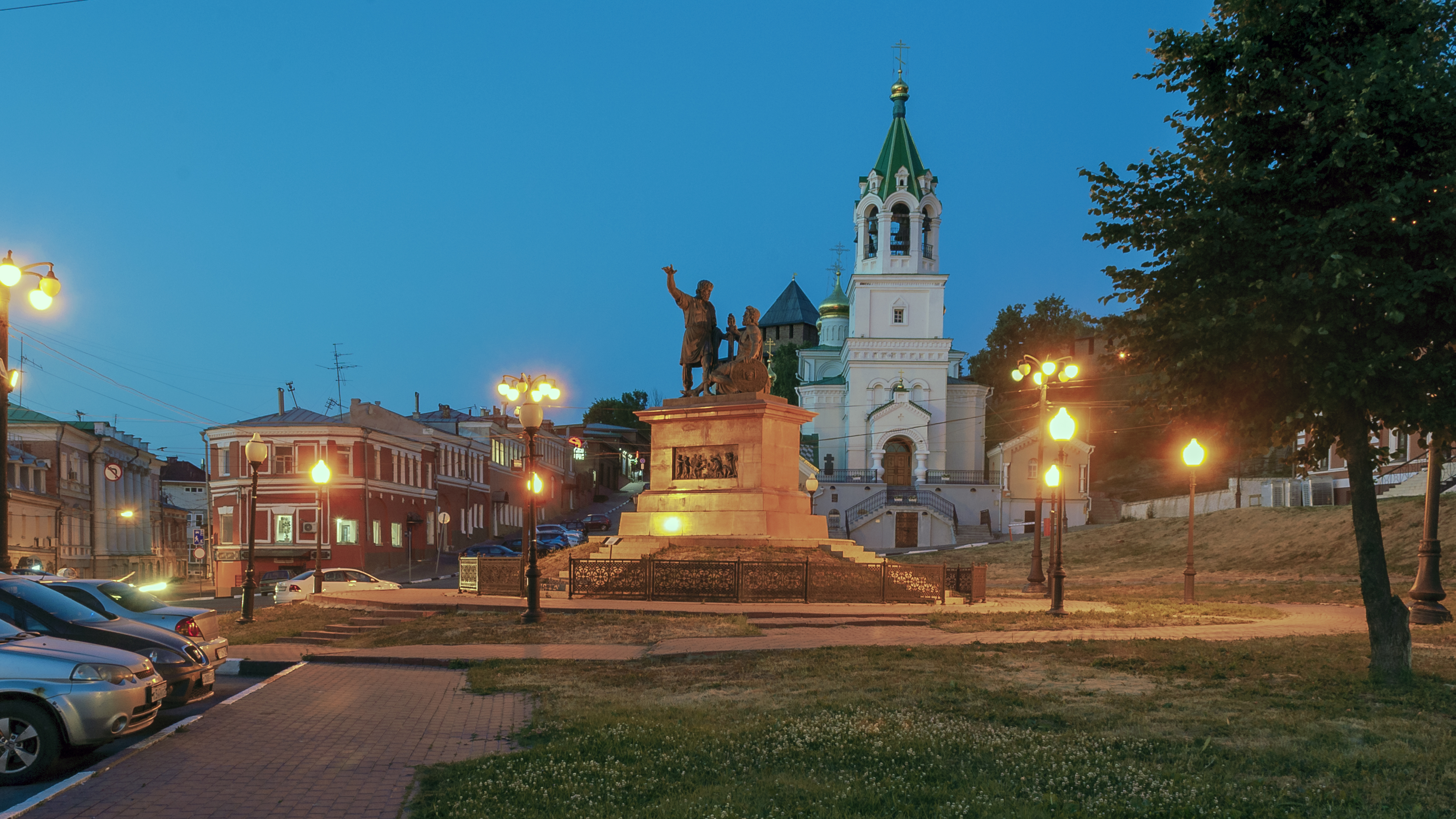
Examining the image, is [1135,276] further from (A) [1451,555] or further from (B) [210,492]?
(B) [210,492]

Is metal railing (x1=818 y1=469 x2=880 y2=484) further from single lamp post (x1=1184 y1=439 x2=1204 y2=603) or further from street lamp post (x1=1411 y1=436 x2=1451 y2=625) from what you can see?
street lamp post (x1=1411 y1=436 x2=1451 y2=625)

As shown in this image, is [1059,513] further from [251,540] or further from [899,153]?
[899,153]

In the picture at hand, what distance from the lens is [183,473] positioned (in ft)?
325

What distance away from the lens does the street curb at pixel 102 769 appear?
23.0ft

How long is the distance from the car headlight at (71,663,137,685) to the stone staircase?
8.36 m

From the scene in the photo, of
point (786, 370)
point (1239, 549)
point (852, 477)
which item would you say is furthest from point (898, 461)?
point (786, 370)

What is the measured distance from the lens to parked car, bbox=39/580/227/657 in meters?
13.1

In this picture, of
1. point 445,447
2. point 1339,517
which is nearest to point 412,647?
point 1339,517

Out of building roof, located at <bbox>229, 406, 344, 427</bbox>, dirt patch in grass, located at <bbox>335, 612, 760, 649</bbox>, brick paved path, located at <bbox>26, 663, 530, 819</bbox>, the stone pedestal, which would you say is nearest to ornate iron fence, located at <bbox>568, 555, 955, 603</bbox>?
dirt patch in grass, located at <bbox>335, 612, 760, 649</bbox>

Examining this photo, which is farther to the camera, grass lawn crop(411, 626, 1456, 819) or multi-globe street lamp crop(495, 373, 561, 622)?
multi-globe street lamp crop(495, 373, 561, 622)

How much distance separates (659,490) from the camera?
1022 inches

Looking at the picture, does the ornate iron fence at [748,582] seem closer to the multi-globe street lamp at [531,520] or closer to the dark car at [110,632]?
the multi-globe street lamp at [531,520]

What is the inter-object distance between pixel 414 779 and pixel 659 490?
1823cm

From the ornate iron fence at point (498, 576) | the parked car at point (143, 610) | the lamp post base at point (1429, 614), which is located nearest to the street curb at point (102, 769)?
the parked car at point (143, 610)
